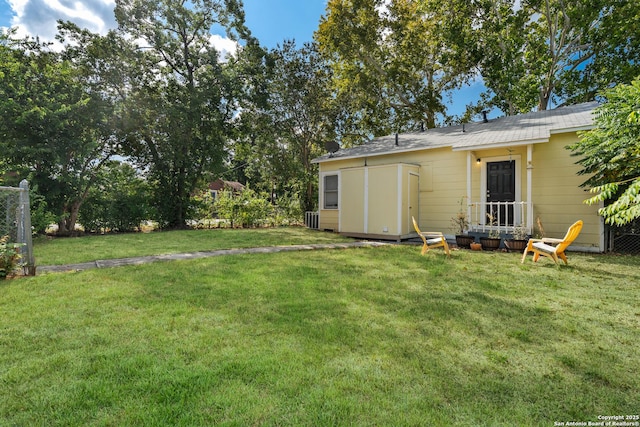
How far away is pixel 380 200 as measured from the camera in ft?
31.0

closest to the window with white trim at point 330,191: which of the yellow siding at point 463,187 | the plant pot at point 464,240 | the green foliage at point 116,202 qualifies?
the yellow siding at point 463,187

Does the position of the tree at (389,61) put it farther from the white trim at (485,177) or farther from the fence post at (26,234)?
the fence post at (26,234)

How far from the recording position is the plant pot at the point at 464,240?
7.96m

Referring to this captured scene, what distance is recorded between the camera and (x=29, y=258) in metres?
4.63

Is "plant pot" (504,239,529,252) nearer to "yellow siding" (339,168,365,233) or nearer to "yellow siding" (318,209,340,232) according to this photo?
"yellow siding" (339,168,365,233)

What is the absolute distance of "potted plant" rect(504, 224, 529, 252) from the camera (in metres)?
7.12

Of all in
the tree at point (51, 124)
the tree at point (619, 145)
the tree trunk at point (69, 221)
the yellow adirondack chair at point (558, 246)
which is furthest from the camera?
the tree trunk at point (69, 221)

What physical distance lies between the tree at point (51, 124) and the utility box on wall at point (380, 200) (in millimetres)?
8827

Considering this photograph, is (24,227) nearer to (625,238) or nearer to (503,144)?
(503,144)

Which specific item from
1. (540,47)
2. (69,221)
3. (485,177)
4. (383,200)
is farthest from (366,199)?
(540,47)

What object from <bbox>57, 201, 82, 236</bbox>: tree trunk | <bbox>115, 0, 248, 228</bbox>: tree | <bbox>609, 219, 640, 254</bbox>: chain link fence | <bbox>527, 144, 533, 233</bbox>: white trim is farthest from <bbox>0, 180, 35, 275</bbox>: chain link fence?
<bbox>609, 219, 640, 254</bbox>: chain link fence

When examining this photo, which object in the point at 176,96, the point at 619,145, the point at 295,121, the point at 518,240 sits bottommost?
the point at 518,240

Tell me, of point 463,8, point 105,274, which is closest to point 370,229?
point 105,274

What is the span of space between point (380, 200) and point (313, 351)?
7.49m
